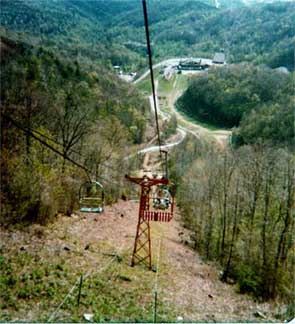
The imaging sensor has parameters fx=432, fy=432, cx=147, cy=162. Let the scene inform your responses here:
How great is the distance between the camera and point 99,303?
12.3 m

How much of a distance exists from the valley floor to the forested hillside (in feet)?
140

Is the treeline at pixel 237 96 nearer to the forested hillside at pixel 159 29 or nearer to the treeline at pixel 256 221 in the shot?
the forested hillside at pixel 159 29

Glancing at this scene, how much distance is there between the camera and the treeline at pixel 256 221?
16.8 m

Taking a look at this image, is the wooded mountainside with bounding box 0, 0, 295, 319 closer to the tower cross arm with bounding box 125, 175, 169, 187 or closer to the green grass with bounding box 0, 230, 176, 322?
the green grass with bounding box 0, 230, 176, 322

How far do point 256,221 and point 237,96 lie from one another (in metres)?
53.9

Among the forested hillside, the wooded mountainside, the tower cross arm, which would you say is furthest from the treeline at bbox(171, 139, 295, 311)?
the forested hillside

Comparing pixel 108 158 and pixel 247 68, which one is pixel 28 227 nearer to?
pixel 108 158

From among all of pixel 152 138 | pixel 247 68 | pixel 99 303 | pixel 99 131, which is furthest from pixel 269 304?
pixel 247 68

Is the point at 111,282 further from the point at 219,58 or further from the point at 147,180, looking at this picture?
the point at 219,58

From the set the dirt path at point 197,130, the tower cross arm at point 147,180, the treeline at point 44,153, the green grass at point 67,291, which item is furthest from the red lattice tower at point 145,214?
the dirt path at point 197,130

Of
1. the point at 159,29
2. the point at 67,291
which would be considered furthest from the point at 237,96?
the point at 159,29

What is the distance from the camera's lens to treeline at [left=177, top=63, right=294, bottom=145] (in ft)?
183

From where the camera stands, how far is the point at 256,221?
18.3 meters

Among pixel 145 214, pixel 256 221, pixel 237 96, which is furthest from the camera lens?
pixel 237 96
